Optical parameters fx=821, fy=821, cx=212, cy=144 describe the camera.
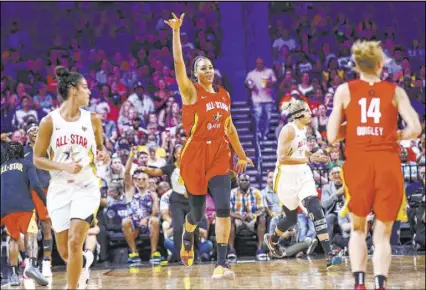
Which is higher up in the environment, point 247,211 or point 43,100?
point 43,100

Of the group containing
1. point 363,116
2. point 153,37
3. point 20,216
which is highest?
point 153,37

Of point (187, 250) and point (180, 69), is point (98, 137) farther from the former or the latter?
point (187, 250)

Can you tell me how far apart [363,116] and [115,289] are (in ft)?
12.9

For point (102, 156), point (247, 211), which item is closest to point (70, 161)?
point (102, 156)

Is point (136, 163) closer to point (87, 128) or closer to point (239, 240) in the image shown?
point (239, 240)

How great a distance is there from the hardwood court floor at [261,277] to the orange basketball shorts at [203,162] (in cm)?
111

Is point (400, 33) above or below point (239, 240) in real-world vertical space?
above

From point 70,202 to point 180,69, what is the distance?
77.4 inches

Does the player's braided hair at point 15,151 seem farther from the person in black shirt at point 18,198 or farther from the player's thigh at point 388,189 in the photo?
the player's thigh at point 388,189

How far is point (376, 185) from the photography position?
6250 millimetres

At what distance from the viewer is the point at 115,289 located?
8969 mm

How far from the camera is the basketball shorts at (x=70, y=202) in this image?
678 centimetres

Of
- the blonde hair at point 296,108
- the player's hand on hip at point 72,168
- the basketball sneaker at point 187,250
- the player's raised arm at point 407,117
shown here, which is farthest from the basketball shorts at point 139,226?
the player's raised arm at point 407,117

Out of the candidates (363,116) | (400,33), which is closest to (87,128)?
(363,116)
